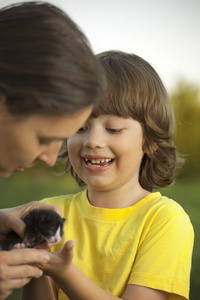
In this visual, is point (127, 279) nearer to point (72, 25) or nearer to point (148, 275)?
point (148, 275)

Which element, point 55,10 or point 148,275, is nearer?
point 55,10

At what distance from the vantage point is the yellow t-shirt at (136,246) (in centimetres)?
274

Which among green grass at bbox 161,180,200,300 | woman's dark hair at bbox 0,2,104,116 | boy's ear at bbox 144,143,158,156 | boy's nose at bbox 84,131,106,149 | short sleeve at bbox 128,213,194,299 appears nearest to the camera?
woman's dark hair at bbox 0,2,104,116

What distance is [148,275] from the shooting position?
2.70m

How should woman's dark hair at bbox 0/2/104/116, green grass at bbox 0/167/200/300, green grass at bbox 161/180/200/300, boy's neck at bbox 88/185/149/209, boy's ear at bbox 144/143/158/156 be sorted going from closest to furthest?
woman's dark hair at bbox 0/2/104/116
boy's neck at bbox 88/185/149/209
boy's ear at bbox 144/143/158/156
green grass at bbox 161/180/200/300
green grass at bbox 0/167/200/300

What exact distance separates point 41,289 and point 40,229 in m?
0.79

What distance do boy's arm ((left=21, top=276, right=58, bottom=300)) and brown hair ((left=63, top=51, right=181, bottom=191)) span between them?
3.52 ft

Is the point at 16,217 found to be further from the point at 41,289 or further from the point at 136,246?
the point at 136,246

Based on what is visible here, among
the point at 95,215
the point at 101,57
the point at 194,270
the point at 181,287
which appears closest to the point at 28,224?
the point at 95,215

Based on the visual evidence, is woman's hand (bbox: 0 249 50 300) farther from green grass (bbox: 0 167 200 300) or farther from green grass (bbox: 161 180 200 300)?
green grass (bbox: 0 167 200 300)

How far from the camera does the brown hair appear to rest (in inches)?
117

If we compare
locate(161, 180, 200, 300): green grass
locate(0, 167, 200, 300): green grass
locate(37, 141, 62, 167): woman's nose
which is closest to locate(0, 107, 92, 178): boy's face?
locate(37, 141, 62, 167): woman's nose

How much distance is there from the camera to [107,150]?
295cm

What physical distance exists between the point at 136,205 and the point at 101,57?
115cm
